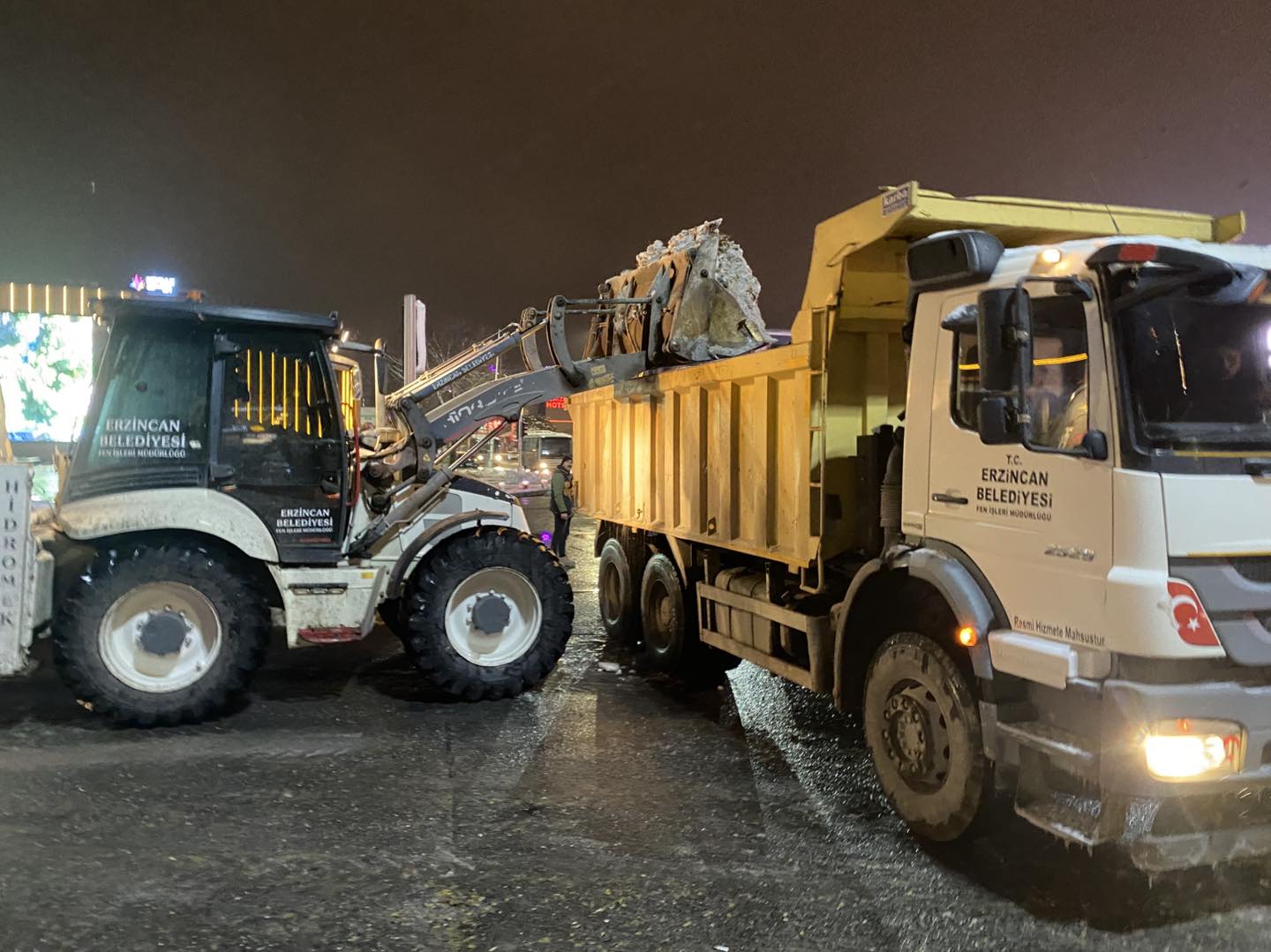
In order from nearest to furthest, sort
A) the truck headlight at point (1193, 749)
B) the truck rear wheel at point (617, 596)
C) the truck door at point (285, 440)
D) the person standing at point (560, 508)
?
1. the truck headlight at point (1193, 749)
2. the truck door at point (285, 440)
3. the truck rear wheel at point (617, 596)
4. the person standing at point (560, 508)

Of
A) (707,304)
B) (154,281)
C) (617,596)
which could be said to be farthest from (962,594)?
(154,281)

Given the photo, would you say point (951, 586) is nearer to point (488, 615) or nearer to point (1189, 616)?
point (1189, 616)

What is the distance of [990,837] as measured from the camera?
4641mm

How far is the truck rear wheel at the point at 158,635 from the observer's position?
608 centimetres

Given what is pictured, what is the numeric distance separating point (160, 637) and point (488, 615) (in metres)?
2.19

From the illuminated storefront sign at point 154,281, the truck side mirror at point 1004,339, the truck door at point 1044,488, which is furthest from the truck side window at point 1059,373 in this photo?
the illuminated storefront sign at point 154,281

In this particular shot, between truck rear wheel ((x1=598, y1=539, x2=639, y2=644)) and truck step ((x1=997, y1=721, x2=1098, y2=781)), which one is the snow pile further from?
truck step ((x1=997, y1=721, x2=1098, y2=781))

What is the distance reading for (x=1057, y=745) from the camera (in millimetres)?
3713

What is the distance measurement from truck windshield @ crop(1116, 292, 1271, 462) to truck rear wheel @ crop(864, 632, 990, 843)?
1385mm

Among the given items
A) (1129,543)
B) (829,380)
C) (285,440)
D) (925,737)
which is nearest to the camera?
(1129,543)

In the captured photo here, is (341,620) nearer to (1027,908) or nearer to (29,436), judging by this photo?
(1027,908)

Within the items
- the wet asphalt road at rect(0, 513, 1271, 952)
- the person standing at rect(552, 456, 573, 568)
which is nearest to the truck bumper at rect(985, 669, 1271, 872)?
the wet asphalt road at rect(0, 513, 1271, 952)

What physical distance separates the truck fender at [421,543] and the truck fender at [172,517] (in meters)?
0.86

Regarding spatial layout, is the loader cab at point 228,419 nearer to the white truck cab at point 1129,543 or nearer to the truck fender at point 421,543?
the truck fender at point 421,543
